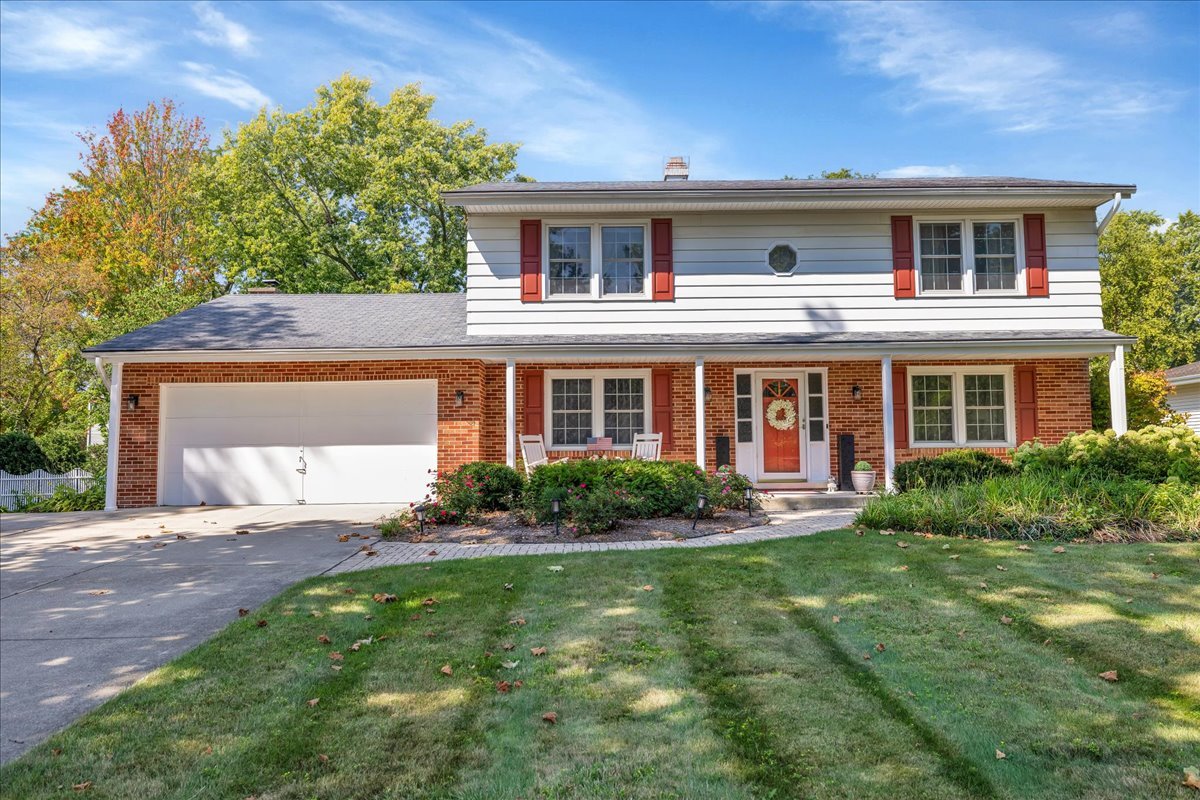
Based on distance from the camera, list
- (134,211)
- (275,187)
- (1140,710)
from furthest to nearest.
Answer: (275,187) → (134,211) → (1140,710)

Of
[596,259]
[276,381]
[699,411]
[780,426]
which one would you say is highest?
[596,259]

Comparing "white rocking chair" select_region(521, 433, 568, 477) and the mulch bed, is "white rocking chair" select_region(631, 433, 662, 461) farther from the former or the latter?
the mulch bed

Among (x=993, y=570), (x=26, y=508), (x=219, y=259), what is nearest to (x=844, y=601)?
(x=993, y=570)

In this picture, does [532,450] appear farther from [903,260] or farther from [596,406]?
[903,260]

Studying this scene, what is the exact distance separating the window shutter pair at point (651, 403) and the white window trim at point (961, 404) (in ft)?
14.5

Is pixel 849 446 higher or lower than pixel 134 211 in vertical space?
lower

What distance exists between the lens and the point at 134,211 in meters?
23.4

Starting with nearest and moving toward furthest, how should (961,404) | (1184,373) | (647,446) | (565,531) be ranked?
1. (565,531)
2. (647,446)
3. (961,404)
4. (1184,373)

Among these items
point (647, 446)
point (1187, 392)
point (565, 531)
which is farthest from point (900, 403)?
point (1187, 392)

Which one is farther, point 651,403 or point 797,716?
point 651,403

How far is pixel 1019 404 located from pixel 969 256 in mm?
2839

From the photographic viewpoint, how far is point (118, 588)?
593cm

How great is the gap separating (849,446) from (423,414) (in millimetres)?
7740

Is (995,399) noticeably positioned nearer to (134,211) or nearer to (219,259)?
(219,259)
